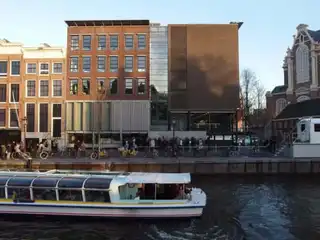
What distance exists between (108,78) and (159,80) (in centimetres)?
717

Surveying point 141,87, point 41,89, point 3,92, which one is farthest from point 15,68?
point 141,87

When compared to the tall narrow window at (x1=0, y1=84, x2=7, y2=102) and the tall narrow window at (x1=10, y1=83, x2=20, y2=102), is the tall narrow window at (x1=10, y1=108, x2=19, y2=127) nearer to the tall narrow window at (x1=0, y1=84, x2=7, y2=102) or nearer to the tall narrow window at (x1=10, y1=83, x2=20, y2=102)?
the tall narrow window at (x1=10, y1=83, x2=20, y2=102)

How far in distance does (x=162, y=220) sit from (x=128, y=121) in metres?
34.3

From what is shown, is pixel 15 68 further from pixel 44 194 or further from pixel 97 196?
pixel 97 196

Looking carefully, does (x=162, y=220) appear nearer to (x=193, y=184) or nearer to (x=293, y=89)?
(x=193, y=184)

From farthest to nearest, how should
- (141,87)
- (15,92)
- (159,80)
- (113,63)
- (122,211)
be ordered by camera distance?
(159,80)
(113,63)
(141,87)
(15,92)
(122,211)

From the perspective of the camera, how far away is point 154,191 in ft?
64.6

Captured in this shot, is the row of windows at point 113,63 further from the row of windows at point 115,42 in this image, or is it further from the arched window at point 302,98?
the arched window at point 302,98

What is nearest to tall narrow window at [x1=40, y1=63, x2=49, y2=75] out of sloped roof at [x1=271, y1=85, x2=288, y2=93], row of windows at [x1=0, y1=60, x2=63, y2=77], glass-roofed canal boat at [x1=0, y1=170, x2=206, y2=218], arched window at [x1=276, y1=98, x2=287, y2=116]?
row of windows at [x1=0, y1=60, x2=63, y2=77]

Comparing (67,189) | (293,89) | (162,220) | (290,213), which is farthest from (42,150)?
(293,89)

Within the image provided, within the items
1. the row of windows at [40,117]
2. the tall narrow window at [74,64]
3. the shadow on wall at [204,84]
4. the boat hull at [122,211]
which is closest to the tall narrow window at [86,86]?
the tall narrow window at [74,64]

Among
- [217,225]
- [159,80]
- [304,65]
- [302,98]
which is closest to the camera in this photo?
[217,225]

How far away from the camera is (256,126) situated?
300 ft

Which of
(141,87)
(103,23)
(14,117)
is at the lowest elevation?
(14,117)
